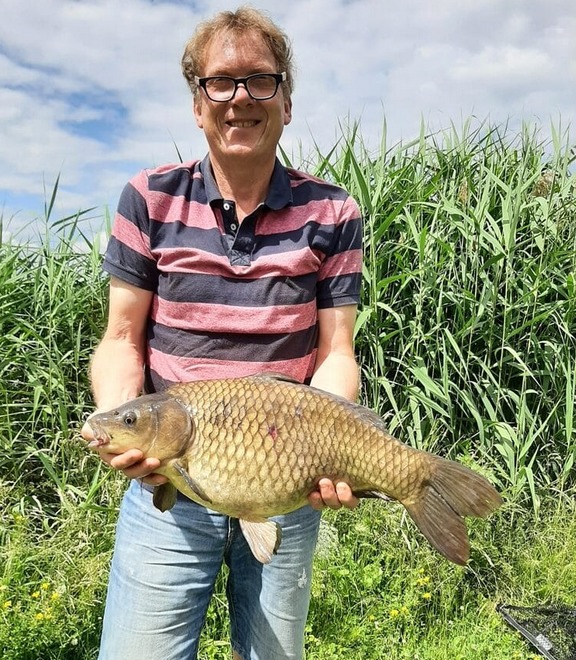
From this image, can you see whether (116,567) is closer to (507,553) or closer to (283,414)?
(283,414)

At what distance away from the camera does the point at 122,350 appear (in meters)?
1.39

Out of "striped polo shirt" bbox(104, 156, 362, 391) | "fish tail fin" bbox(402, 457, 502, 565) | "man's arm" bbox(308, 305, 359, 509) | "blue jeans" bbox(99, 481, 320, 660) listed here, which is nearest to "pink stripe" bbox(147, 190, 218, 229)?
"striped polo shirt" bbox(104, 156, 362, 391)

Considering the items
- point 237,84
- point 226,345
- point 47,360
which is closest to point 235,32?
point 237,84

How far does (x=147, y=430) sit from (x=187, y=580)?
0.35m

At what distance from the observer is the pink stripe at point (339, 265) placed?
1468mm

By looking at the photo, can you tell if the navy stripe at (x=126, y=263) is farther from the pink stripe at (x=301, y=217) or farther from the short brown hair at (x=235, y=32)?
the short brown hair at (x=235, y=32)

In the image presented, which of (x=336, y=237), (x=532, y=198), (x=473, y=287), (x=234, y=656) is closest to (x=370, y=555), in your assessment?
(x=234, y=656)

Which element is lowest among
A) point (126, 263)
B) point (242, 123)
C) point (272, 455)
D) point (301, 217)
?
point (272, 455)

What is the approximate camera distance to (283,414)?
1242mm

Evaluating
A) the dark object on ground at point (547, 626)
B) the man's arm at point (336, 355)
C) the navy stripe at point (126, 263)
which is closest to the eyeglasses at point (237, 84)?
the navy stripe at point (126, 263)

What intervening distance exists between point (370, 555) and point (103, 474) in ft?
3.36

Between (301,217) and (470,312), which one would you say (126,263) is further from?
(470,312)

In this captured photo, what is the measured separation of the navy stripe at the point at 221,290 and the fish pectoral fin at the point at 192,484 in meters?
0.34

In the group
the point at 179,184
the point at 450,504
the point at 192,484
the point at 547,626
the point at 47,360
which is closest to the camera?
the point at 192,484
